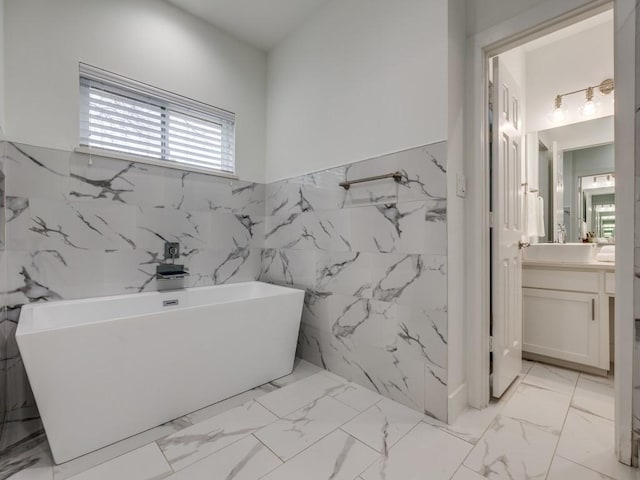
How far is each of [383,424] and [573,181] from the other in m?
2.77

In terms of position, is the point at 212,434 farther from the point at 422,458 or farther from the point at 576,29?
the point at 576,29

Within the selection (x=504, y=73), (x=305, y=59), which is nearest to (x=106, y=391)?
(x=305, y=59)

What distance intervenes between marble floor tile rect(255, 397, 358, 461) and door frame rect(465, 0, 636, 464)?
0.82m

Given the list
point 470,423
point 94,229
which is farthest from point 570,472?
point 94,229

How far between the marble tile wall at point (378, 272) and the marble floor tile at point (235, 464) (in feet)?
2.84

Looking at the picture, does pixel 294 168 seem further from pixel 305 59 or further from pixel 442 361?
pixel 442 361

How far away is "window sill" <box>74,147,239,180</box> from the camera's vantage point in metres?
1.96

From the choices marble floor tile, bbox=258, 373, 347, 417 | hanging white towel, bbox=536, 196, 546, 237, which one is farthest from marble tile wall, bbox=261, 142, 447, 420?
hanging white towel, bbox=536, 196, 546, 237

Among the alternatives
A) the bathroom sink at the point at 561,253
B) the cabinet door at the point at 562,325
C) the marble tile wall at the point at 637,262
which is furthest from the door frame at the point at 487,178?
the bathroom sink at the point at 561,253

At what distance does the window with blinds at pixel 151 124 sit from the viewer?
2035 mm

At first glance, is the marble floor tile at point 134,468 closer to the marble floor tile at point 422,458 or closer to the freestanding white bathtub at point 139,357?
the freestanding white bathtub at point 139,357

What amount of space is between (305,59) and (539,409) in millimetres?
2993

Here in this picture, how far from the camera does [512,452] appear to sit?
1.38 m

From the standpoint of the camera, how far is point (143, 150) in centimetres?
226
